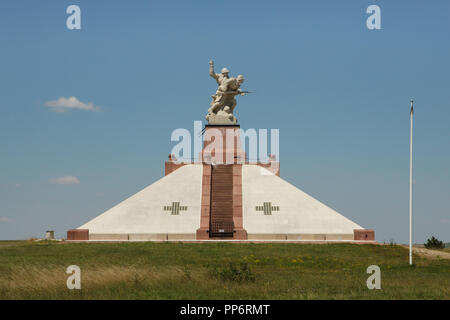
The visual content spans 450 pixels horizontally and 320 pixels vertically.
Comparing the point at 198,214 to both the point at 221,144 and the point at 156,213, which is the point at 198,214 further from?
the point at 221,144

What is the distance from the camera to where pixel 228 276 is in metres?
21.1

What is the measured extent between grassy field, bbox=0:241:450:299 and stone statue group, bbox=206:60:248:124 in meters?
22.2

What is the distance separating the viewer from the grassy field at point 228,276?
17922 millimetres

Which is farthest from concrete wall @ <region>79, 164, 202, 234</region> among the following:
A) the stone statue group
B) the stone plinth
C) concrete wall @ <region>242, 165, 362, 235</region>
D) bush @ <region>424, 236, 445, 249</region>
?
bush @ <region>424, 236, 445, 249</region>

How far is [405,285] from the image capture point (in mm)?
21062

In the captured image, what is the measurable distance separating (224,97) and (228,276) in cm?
3727

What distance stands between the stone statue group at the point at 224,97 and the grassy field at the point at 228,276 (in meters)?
22.2

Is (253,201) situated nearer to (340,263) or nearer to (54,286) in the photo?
(340,263)

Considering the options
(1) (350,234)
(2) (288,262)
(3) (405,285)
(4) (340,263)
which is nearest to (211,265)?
(2) (288,262)

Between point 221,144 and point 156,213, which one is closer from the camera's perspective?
point 156,213

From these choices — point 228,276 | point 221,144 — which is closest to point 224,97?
point 221,144

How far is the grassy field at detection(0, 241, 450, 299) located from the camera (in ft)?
58.8

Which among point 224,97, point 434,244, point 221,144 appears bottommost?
point 434,244
